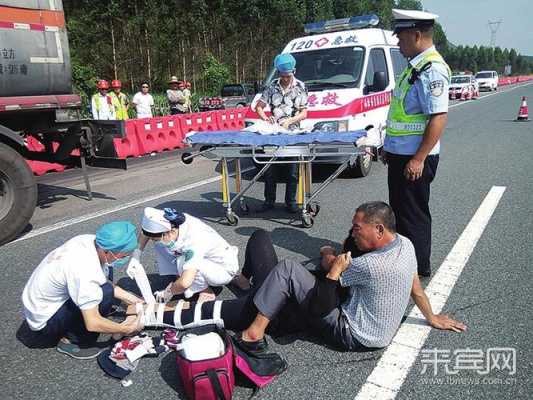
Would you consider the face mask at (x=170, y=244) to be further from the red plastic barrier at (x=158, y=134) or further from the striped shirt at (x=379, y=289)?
the red plastic barrier at (x=158, y=134)

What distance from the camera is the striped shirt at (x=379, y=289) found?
8.02 ft

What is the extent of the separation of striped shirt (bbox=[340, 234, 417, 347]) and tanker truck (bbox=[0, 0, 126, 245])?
3.84 meters

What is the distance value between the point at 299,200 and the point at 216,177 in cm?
299

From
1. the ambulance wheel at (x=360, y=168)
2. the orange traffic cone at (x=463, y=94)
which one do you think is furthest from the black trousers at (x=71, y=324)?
the orange traffic cone at (x=463, y=94)

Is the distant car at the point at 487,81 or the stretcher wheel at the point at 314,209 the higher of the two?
the distant car at the point at 487,81

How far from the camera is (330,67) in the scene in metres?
7.25

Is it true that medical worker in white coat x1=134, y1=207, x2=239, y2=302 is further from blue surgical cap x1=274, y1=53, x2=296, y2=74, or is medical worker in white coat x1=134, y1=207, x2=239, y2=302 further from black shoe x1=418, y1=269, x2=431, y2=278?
blue surgical cap x1=274, y1=53, x2=296, y2=74

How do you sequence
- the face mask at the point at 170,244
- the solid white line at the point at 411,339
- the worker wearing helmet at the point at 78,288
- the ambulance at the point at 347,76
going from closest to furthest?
the solid white line at the point at 411,339, the worker wearing helmet at the point at 78,288, the face mask at the point at 170,244, the ambulance at the point at 347,76

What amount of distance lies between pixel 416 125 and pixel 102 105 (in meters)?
8.30

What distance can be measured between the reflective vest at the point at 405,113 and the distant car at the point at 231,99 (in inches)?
603

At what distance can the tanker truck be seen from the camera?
468 cm

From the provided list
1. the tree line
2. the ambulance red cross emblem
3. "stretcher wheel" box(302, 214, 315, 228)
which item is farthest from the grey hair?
the tree line

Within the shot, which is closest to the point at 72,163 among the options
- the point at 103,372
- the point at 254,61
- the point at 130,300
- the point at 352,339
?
the point at 130,300

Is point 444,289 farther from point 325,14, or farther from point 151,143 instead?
point 325,14
